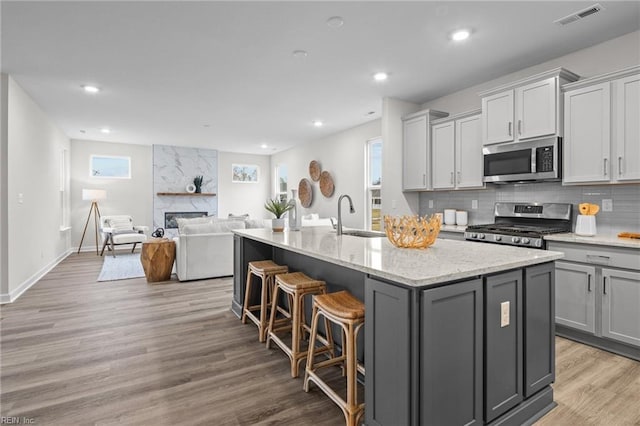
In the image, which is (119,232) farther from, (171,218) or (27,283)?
(27,283)

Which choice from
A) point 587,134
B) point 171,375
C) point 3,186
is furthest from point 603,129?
point 3,186

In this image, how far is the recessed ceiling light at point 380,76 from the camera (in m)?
3.86

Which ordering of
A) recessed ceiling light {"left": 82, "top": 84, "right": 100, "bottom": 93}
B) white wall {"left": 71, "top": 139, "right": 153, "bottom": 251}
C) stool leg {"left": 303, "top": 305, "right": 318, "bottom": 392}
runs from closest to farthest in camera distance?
stool leg {"left": 303, "top": 305, "right": 318, "bottom": 392} < recessed ceiling light {"left": 82, "top": 84, "right": 100, "bottom": 93} < white wall {"left": 71, "top": 139, "right": 153, "bottom": 251}

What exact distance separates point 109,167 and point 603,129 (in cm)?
946

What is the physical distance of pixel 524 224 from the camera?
365cm

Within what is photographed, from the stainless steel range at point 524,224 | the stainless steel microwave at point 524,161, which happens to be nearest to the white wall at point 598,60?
the stainless steel microwave at point 524,161

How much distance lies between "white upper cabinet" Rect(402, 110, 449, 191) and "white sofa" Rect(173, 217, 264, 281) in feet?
8.00

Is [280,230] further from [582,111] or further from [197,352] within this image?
[582,111]

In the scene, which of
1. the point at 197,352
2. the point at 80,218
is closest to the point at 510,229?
the point at 197,352

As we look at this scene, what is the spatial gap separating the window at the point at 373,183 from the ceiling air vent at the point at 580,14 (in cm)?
343

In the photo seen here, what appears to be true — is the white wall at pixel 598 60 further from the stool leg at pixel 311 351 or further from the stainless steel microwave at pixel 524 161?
the stool leg at pixel 311 351

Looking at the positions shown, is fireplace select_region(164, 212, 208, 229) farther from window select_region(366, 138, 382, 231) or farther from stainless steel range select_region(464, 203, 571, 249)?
stainless steel range select_region(464, 203, 571, 249)

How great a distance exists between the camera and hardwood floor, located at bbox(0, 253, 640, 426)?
185 cm
